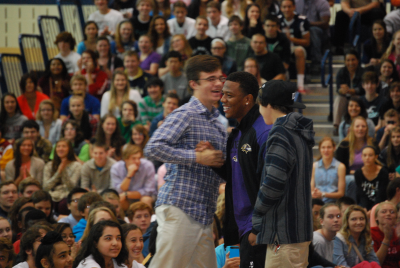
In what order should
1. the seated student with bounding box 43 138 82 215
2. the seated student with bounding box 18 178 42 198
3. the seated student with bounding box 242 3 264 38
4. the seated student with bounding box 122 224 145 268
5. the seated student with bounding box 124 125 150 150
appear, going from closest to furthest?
the seated student with bounding box 122 224 145 268 < the seated student with bounding box 18 178 42 198 < the seated student with bounding box 43 138 82 215 < the seated student with bounding box 124 125 150 150 < the seated student with bounding box 242 3 264 38

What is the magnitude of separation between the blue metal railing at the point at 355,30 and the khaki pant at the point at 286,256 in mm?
7835

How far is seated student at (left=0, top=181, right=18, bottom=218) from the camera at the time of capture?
724 cm

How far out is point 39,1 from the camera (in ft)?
48.8

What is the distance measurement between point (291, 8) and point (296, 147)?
7830 mm

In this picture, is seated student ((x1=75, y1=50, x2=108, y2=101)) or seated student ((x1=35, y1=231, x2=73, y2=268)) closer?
seated student ((x1=35, y1=231, x2=73, y2=268))

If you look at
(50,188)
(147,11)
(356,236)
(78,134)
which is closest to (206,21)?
(147,11)

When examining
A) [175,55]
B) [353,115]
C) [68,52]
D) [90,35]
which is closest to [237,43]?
[175,55]

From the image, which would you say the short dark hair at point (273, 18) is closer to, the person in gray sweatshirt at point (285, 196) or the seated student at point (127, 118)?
the seated student at point (127, 118)

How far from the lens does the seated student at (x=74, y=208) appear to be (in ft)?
22.3

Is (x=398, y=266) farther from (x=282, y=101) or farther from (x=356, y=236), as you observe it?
(x=282, y=101)

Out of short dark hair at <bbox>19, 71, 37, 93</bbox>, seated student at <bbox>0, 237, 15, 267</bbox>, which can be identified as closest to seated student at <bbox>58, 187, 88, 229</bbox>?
seated student at <bbox>0, 237, 15, 267</bbox>

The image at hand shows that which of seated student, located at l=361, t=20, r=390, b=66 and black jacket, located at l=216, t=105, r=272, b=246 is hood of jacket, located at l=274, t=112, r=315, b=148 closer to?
black jacket, located at l=216, t=105, r=272, b=246

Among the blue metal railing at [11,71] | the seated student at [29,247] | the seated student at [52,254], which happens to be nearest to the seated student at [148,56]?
the blue metal railing at [11,71]

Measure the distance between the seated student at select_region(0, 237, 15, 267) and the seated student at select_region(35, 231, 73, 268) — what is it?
44 cm
